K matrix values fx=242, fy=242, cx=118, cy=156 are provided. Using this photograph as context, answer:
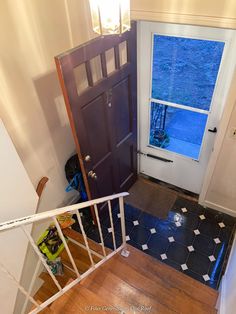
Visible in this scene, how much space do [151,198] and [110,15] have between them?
7.55ft

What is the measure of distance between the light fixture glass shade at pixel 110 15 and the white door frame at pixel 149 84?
1038 millimetres

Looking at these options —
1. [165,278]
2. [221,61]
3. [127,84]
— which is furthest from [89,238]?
[221,61]

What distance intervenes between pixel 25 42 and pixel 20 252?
157 centimetres

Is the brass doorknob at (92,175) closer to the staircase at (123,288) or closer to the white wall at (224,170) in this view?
the staircase at (123,288)

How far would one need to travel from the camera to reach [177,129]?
2758 mm

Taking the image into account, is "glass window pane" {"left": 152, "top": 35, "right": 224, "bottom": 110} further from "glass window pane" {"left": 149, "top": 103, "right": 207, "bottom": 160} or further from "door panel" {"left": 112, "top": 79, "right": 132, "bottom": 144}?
"door panel" {"left": 112, "top": 79, "right": 132, "bottom": 144}

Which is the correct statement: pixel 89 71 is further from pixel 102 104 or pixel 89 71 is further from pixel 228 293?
pixel 228 293

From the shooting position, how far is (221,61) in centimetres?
204

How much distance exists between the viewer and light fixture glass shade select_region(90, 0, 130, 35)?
Result: 114 cm

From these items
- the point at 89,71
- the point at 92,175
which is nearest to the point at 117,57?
the point at 89,71

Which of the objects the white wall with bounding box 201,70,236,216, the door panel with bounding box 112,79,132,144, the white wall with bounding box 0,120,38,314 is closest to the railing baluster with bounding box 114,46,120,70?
the door panel with bounding box 112,79,132,144

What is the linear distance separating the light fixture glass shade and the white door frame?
3.41 feet

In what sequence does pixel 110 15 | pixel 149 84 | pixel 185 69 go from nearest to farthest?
1. pixel 110 15
2. pixel 185 69
3. pixel 149 84

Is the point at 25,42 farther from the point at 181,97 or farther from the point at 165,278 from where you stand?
the point at 165,278
